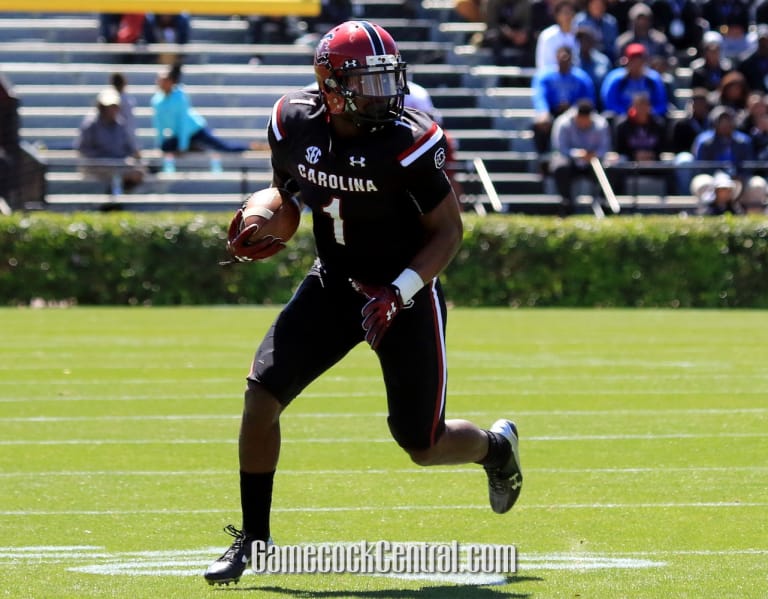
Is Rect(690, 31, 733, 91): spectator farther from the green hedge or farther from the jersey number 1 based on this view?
the jersey number 1

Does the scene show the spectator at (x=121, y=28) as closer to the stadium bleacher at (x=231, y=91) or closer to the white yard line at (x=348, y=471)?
the stadium bleacher at (x=231, y=91)

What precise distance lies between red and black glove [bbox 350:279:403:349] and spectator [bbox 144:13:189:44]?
17.1 meters

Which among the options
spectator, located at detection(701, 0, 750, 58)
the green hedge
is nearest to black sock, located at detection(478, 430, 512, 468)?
the green hedge

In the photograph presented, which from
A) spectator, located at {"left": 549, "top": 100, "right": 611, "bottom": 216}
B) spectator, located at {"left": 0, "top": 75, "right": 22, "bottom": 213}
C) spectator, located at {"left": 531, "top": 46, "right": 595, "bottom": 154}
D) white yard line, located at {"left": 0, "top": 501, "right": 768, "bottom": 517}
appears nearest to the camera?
white yard line, located at {"left": 0, "top": 501, "right": 768, "bottom": 517}

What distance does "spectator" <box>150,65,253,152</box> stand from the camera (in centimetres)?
1867

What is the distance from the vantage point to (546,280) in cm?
1677

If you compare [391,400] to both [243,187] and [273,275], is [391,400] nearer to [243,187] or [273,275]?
[273,275]

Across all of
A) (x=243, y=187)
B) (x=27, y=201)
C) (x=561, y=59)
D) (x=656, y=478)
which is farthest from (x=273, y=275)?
(x=656, y=478)

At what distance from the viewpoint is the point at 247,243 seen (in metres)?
5.58

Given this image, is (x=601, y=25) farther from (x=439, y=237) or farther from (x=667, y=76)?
(x=439, y=237)

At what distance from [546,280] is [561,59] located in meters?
3.70

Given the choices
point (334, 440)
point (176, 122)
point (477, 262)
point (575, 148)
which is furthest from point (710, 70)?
point (334, 440)

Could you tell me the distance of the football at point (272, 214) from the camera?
559cm

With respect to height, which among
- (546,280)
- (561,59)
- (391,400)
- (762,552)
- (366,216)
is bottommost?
(546,280)
